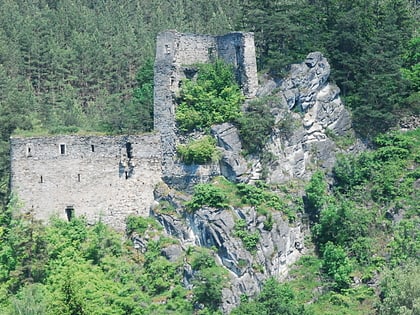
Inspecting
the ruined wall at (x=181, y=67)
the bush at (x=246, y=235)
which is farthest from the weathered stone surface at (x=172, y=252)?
the ruined wall at (x=181, y=67)

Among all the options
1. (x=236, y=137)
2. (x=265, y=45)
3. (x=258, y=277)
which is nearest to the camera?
(x=258, y=277)

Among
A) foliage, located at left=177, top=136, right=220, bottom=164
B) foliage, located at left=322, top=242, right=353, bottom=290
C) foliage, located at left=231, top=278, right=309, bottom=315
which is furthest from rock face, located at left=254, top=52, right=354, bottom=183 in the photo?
foliage, located at left=231, top=278, right=309, bottom=315

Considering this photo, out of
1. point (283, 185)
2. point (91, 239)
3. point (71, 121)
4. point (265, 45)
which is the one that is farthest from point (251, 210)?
point (71, 121)

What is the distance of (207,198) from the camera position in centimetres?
3550

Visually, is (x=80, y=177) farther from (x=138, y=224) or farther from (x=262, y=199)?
(x=262, y=199)

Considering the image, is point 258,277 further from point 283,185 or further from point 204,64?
point 204,64

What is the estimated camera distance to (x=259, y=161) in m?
36.9

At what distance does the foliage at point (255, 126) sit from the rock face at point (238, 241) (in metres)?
2.95

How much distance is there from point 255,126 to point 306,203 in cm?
382

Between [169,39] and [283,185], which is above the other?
[169,39]

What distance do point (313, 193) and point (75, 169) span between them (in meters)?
9.65

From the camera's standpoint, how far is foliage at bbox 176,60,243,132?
3700cm

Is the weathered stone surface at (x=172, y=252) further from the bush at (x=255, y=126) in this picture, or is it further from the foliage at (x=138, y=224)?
the bush at (x=255, y=126)

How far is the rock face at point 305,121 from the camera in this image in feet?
123
